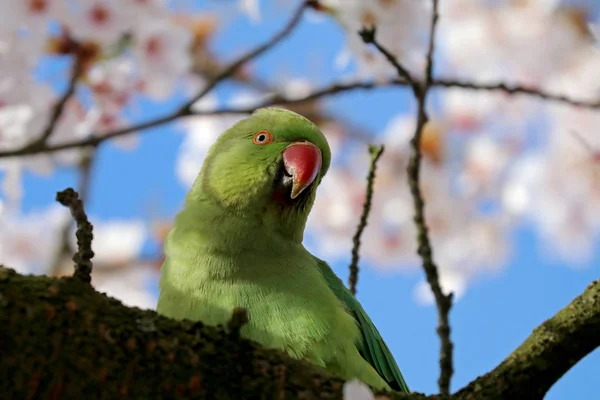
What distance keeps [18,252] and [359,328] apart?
3.90m

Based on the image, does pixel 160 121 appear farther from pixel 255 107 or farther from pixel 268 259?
pixel 268 259

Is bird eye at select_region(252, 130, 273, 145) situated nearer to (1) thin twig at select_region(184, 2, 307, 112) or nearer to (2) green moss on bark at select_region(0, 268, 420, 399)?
(1) thin twig at select_region(184, 2, 307, 112)

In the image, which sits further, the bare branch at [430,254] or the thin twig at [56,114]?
the thin twig at [56,114]

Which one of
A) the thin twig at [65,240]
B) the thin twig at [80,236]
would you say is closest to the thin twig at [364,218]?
the thin twig at [80,236]

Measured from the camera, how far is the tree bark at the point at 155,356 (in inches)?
48.0

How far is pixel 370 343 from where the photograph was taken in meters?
2.44

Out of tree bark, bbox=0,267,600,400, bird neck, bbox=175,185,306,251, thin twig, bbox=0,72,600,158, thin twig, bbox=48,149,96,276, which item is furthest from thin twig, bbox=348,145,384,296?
thin twig, bbox=48,149,96,276

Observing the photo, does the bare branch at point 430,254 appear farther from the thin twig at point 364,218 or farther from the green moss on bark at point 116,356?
the green moss on bark at point 116,356

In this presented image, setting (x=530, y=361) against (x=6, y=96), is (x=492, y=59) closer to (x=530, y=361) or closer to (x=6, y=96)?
(x=6, y=96)

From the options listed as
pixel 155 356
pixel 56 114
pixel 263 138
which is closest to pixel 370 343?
pixel 263 138

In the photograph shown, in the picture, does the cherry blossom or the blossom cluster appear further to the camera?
the blossom cluster

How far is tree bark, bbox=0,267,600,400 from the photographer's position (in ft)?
4.00

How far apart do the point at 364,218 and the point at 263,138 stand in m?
0.56

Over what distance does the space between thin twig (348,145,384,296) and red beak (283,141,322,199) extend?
256 mm
